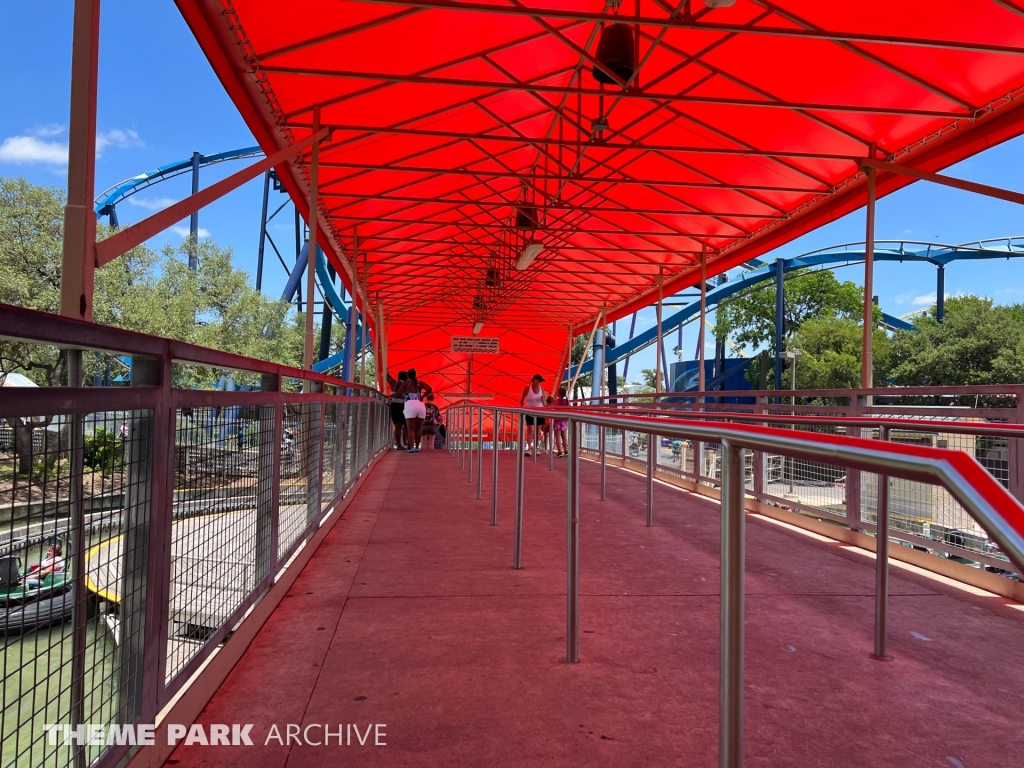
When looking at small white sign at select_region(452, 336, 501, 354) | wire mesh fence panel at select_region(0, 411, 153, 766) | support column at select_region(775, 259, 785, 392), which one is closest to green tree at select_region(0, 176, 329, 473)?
small white sign at select_region(452, 336, 501, 354)

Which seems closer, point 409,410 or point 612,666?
point 612,666

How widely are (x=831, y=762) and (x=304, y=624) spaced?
225 cm

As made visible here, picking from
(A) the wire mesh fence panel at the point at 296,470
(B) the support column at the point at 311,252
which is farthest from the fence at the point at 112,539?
(B) the support column at the point at 311,252

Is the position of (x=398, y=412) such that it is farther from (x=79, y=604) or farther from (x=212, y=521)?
(x=79, y=604)

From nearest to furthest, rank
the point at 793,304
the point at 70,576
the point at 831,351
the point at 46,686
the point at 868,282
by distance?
the point at 46,686, the point at 70,576, the point at 868,282, the point at 831,351, the point at 793,304

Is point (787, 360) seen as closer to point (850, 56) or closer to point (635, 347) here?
point (635, 347)

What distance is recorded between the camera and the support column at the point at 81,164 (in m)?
3.32

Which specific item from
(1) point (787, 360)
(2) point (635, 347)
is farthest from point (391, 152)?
(1) point (787, 360)

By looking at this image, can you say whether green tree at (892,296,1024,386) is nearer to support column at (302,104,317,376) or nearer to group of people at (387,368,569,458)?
group of people at (387,368,569,458)

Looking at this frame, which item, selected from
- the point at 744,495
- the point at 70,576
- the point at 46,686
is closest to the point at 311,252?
the point at 70,576

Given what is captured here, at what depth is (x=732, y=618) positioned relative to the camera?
1.67m

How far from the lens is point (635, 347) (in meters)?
38.9

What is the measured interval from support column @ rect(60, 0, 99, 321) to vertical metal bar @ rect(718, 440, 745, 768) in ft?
9.80

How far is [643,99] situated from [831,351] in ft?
115
